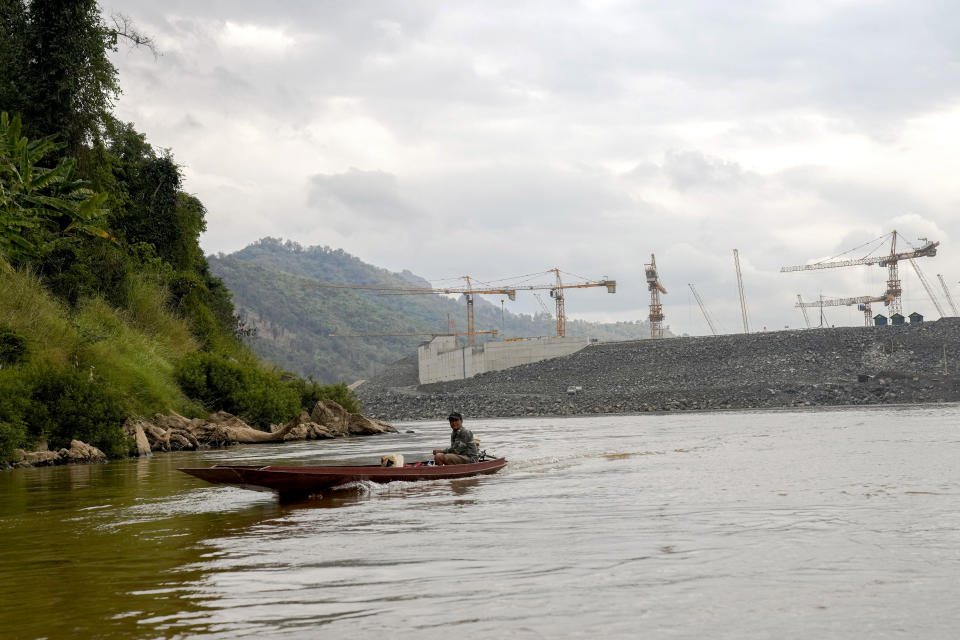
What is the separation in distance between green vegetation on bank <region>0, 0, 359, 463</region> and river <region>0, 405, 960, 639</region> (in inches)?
248

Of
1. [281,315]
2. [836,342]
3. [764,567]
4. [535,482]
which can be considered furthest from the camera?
[281,315]

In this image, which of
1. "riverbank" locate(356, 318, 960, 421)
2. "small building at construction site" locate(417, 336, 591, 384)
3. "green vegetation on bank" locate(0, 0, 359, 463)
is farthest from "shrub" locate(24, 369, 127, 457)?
"small building at construction site" locate(417, 336, 591, 384)

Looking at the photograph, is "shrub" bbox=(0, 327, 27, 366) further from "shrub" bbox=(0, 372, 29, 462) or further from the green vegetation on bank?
"shrub" bbox=(0, 372, 29, 462)

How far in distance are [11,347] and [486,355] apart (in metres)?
70.0

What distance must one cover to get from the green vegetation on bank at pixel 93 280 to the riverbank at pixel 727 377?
885 inches

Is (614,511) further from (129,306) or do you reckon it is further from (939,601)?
(129,306)

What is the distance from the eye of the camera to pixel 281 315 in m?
182

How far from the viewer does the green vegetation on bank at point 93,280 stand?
74.9 feet

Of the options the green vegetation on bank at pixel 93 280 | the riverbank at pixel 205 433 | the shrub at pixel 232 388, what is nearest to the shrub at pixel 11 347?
the green vegetation on bank at pixel 93 280

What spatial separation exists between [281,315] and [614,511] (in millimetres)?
175722

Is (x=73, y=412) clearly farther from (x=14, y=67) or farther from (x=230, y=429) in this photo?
(x=14, y=67)

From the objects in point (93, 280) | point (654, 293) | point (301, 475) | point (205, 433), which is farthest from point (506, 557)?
point (654, 293)

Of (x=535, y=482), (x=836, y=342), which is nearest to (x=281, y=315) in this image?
(x=836, y=342)

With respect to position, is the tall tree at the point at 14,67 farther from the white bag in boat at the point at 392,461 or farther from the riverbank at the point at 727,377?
the riverbank at the point at 727,377
